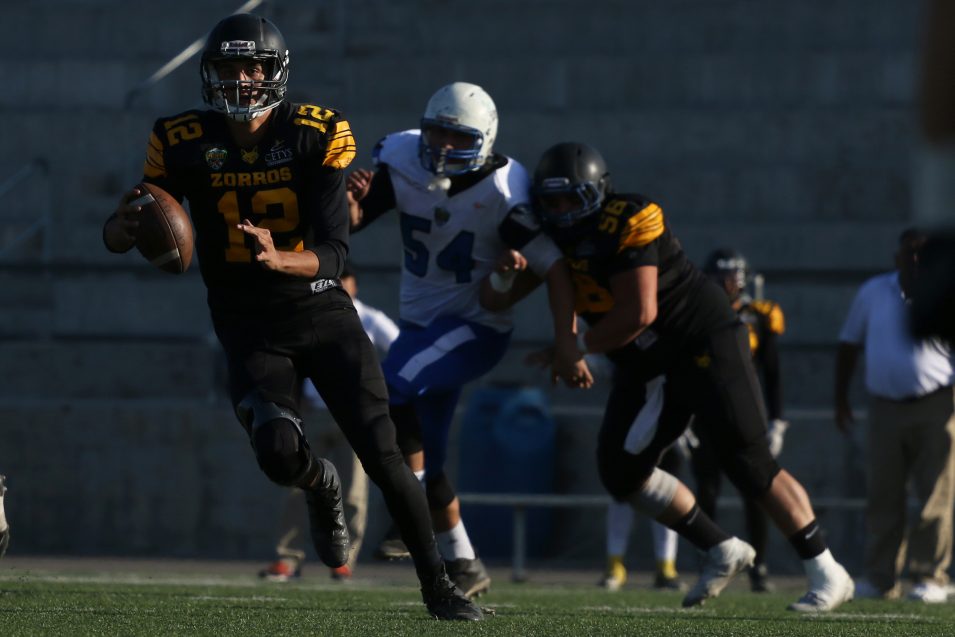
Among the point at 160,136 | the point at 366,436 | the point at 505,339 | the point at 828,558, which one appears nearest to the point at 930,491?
the point at 828,558

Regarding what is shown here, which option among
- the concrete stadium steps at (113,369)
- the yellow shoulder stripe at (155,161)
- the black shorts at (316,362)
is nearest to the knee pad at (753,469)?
the black shorts at (316,362)

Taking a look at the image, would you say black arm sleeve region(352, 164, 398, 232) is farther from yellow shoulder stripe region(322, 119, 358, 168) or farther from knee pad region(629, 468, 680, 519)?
knee pad region(629, 468, 680, 519)

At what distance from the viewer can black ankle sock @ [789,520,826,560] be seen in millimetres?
5609

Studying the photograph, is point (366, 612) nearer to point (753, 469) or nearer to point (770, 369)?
point (753, 469)

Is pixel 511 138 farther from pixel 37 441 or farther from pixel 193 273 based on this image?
pixel 37 441

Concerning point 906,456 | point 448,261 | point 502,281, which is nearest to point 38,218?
point 906,456

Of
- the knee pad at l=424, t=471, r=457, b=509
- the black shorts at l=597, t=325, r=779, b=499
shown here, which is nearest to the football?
the knee pad at l=424, t=471, r=457, b=509

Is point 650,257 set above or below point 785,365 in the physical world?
above

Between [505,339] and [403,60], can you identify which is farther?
[403,60]

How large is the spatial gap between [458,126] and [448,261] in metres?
0.47

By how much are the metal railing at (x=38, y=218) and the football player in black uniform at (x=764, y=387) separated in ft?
16.2

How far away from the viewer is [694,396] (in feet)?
18.2

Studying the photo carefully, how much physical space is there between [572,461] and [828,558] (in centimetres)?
394

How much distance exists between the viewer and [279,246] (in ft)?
15.5
